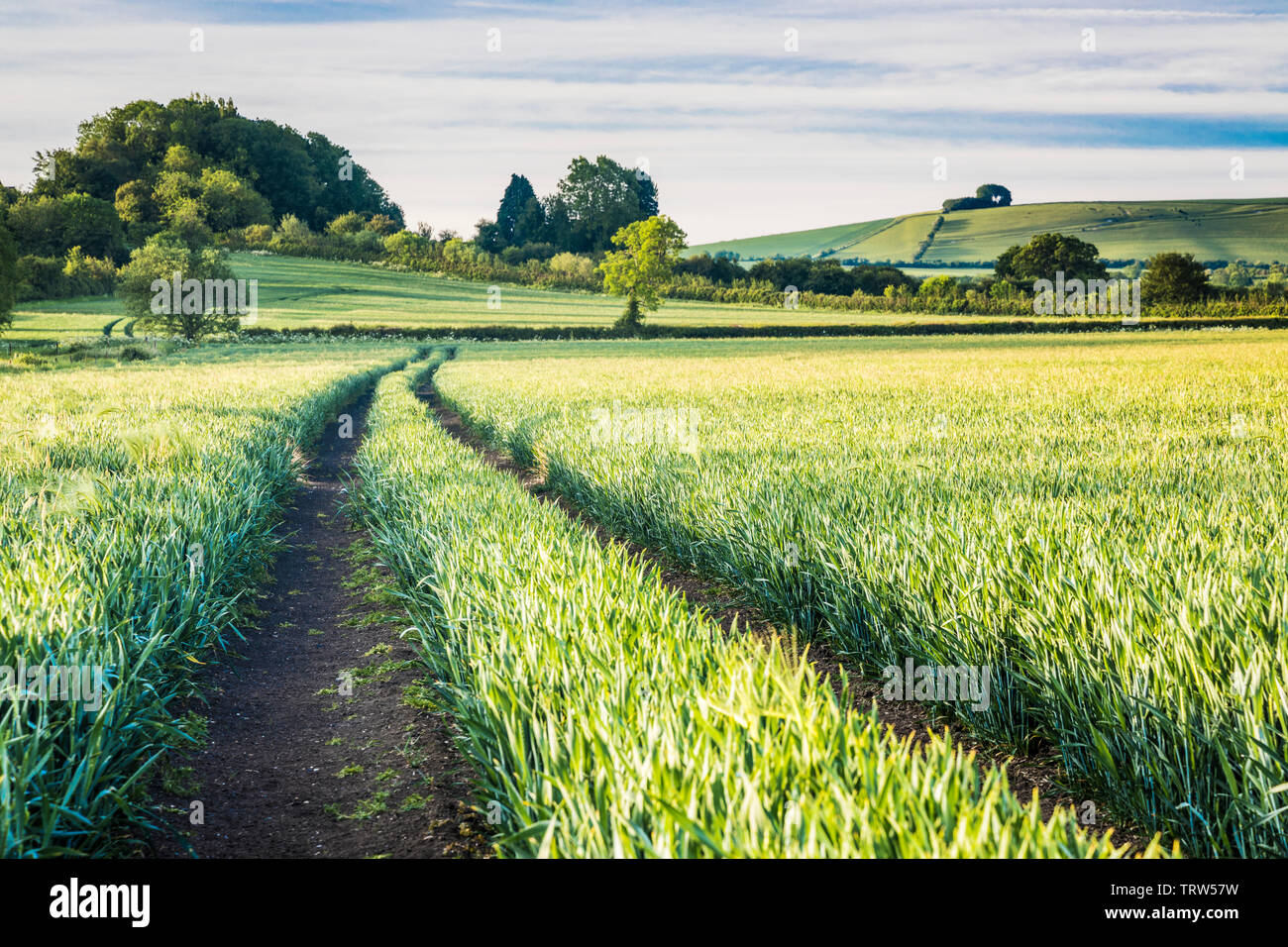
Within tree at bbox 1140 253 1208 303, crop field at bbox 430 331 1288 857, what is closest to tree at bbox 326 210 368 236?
tree at bbox 1140 253 1208 303

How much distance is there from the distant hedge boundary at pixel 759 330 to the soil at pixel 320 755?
51588 mm

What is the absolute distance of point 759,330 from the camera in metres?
62.2

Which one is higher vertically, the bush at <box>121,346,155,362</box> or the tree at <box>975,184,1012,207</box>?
the tree at <box>975,184,1012,207</box>

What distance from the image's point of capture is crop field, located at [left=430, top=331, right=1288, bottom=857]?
121 inches

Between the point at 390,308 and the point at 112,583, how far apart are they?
68825 millimetres

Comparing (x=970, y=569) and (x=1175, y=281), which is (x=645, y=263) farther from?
(x=970, y=569)

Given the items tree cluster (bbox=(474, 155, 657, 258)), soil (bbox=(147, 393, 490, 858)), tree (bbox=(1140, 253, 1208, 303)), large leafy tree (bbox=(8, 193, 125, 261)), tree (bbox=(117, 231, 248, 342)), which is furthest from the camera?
tree cluster (bbox=(474, 155, 657, 258))

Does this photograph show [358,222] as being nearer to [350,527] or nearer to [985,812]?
[350,527]

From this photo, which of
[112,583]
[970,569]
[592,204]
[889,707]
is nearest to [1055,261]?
[592,204]

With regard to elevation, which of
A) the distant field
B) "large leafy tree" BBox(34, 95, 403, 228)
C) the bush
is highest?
"large leafy tree" BBox(34, 95, 403, 228)

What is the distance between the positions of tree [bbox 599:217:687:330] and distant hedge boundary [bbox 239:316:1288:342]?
7.82 meters

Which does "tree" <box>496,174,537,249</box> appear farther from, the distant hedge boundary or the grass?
the grass
